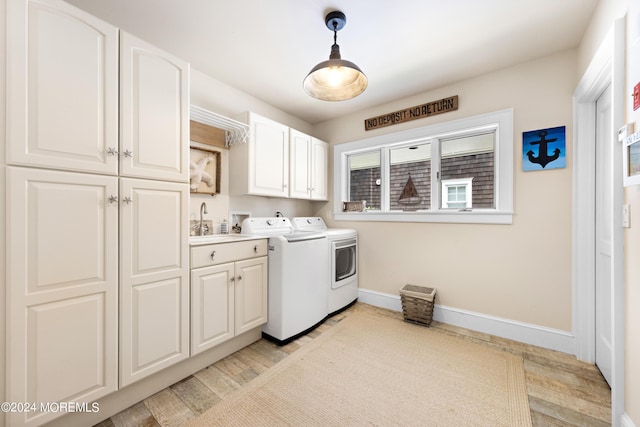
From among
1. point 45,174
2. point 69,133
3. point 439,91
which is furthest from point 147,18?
point 439,91

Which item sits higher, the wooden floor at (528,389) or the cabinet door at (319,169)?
the cabinet door at (319,169)

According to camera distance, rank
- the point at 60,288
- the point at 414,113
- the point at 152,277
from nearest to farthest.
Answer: the point at 60,288
the point at 152,277
the point at 414,113

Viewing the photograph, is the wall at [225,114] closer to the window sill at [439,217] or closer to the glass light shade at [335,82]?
the window sill at [439,217]

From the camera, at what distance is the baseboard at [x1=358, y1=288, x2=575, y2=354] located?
210 cm

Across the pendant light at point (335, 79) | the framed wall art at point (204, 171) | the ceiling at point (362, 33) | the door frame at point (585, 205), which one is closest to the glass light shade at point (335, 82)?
the pendant light at point (335, 79)

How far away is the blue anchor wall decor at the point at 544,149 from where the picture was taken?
209 centimetres

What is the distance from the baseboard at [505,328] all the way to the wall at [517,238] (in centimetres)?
5

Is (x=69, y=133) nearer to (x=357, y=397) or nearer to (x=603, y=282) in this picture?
(x=357, y=397)

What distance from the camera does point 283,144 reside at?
9.40 feet

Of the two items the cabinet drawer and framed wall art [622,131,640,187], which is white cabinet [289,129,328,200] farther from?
framed wall art [622,131,640,187]

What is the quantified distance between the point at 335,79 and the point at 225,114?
55.4 inches

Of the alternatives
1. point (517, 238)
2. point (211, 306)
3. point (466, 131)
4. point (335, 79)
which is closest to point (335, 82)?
point (335, 79)

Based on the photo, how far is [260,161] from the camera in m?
2.61

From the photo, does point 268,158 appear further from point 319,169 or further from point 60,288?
point 60,288
